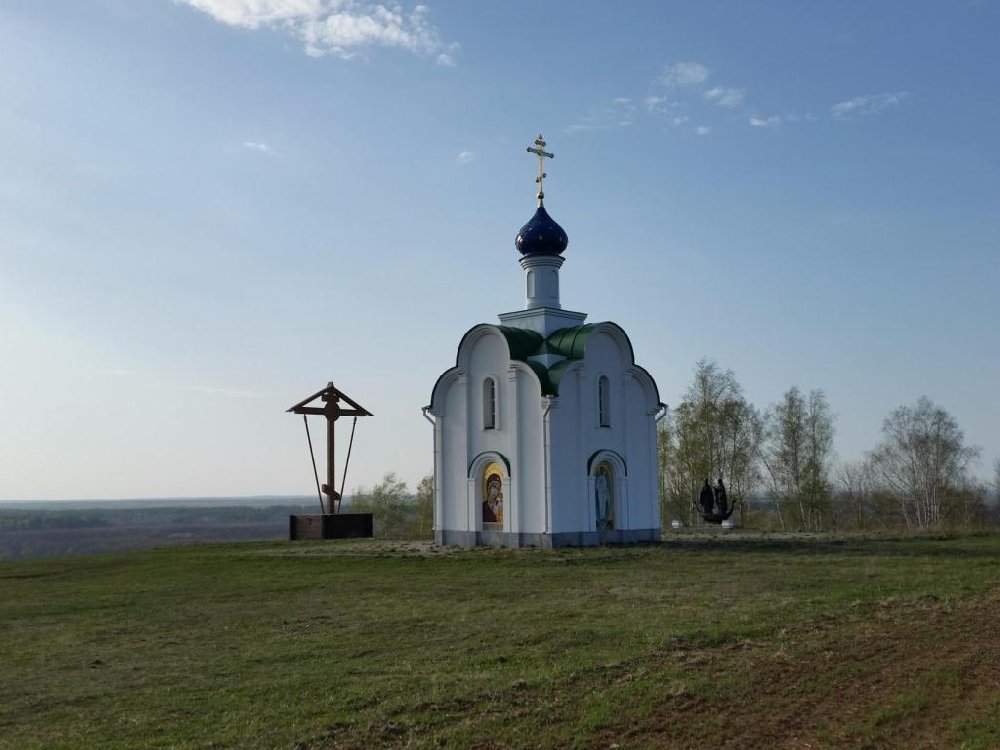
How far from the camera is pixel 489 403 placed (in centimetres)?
2308

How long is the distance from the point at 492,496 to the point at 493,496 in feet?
0.13

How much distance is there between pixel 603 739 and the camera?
234 inches

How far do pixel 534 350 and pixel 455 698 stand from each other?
1639 cm

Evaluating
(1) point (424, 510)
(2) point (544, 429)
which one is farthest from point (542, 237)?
(1) point (424, 510)

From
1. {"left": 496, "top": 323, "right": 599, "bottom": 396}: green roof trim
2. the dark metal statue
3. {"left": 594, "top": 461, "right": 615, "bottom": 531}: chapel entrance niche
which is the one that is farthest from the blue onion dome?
the dark metal statue

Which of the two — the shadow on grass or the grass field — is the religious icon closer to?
the shadow on grass

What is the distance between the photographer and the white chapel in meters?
21.7

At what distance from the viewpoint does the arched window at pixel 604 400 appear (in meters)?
23.0

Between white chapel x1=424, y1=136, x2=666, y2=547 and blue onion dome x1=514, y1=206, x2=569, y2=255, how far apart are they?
0.09 ft

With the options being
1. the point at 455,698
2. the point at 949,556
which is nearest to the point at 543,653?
the point at 455,698

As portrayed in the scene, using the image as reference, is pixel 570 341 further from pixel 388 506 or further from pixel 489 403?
pixel 388 506

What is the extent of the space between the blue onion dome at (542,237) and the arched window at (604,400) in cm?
368

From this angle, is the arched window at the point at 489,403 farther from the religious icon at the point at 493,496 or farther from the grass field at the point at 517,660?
the grass field at the point at 517,660

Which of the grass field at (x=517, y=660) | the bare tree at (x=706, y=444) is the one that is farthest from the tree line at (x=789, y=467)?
the grass field at (x=517, y=660)
